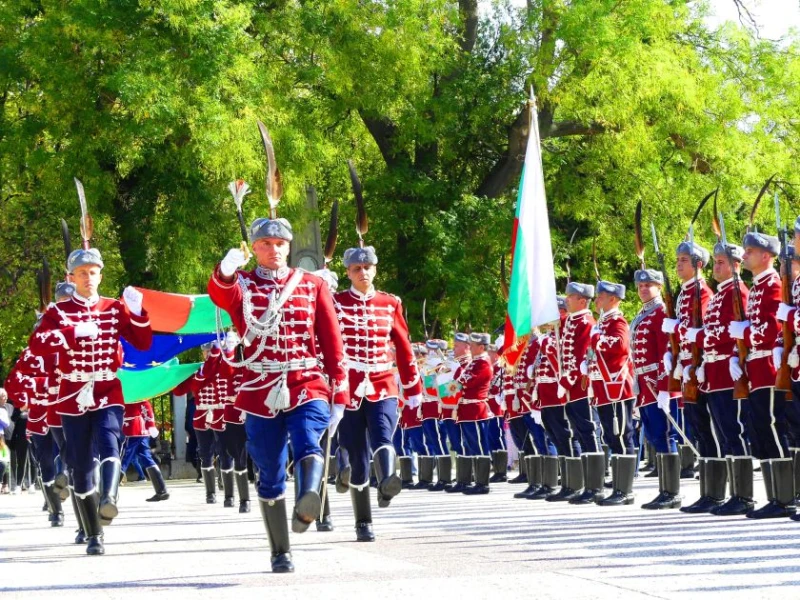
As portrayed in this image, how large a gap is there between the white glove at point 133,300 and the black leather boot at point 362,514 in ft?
6.27

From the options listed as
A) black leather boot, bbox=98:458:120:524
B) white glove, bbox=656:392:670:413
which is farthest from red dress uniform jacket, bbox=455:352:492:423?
black leather boot, bbox=98:458:120:524

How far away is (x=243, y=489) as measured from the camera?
1530cm

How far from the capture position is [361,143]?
99.0 ft

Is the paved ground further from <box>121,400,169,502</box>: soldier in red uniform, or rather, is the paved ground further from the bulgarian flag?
<box>121,400,169,502</box>: soldier in red uniform

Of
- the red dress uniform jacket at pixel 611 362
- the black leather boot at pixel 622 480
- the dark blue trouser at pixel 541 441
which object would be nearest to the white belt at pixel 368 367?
the red dress uniform jacket at pixel 611 362

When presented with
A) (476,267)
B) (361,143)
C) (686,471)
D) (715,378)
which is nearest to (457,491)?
(686,471)

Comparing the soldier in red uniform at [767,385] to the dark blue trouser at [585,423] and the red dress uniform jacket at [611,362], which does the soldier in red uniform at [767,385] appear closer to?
the red dress uniform jacket at [611,362]

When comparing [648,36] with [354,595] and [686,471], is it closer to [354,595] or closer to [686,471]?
[686,471]

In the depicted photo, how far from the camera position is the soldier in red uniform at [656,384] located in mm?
12945

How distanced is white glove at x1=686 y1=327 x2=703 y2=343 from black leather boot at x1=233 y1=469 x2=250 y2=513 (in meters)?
5.02

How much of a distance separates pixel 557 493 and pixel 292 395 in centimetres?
694

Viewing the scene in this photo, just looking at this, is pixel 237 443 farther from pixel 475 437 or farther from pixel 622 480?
pixel 622 480

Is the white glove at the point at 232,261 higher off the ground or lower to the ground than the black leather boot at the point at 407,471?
higher

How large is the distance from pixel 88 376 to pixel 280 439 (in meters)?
2.33
